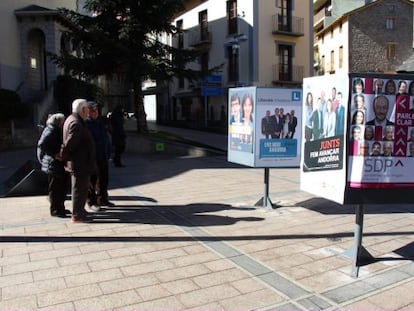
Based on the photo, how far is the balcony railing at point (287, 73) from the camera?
31219mm

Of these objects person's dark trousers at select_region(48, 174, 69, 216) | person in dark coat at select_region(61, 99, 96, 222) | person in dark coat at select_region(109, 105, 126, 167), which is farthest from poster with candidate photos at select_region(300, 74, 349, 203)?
person in dark coat at select_region(109, 105, 126, 167)

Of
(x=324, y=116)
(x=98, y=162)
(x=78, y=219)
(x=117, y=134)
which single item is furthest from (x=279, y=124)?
(x=117, y=134)

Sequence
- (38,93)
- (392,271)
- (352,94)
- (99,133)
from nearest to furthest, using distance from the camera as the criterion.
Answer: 1. (352,94)
2. (392,271)
3. (99,133)
4. (38,93)

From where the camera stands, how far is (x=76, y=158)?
6398mm

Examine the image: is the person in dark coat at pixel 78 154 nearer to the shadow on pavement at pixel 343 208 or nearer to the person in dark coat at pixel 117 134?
the shadow on pavement at pixel 343 208

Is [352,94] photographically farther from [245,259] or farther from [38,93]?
[38,93]

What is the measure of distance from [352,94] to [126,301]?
8.93 feet

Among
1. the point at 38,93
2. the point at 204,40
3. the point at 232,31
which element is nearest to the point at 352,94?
the point at 38,93

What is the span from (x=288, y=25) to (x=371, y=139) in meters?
29.0

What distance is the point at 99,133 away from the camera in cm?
744

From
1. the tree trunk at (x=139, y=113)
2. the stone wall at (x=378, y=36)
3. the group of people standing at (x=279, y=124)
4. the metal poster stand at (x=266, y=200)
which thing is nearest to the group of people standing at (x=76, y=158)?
the metal poster stand at (x=266, y=200)

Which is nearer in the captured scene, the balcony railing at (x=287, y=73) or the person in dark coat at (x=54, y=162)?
the person in dark coat at (x=54, y=162)

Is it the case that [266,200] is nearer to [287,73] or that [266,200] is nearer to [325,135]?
[325,135]

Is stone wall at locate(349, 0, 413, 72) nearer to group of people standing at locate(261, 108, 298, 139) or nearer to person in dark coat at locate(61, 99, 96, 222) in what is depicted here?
group of people standing at locate(261, 108, 298, 139)
